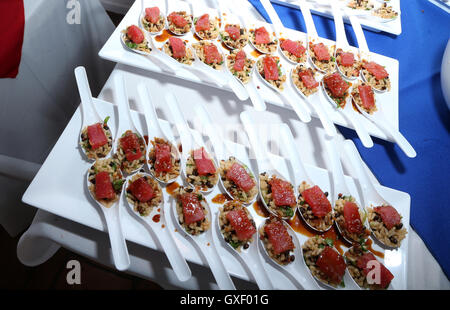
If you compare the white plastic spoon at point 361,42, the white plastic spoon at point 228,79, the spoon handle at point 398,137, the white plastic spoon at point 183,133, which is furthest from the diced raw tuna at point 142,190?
the white plastic spoon at point 361,42

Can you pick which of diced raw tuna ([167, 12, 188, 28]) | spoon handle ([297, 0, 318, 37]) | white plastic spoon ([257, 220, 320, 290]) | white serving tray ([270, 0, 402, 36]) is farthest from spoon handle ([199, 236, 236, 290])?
white serving tray ([270, 0, 402, 36])

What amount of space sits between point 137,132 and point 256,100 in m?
0.47

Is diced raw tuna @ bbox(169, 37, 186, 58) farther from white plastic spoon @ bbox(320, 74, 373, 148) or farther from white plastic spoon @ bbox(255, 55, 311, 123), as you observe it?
white plastic spoon @ bbox(320, 74, 373, 148)

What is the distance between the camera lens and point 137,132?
112 centimetres

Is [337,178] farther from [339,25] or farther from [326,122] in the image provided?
[339,25]

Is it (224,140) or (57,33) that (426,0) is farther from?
(57,33)

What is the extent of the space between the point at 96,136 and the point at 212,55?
0.56m

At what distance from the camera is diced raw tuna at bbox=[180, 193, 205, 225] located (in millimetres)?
972

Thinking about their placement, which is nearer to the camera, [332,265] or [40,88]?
[332,265]

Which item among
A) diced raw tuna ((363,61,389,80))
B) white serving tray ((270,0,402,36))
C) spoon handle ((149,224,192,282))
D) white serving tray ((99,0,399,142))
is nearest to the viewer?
spoon handle ((149,224,192,282))

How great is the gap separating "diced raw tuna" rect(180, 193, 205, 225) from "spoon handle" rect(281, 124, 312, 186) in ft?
1.21

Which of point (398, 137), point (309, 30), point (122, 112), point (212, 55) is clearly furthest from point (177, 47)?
point (398, 137)

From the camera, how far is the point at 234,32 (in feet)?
4.49
